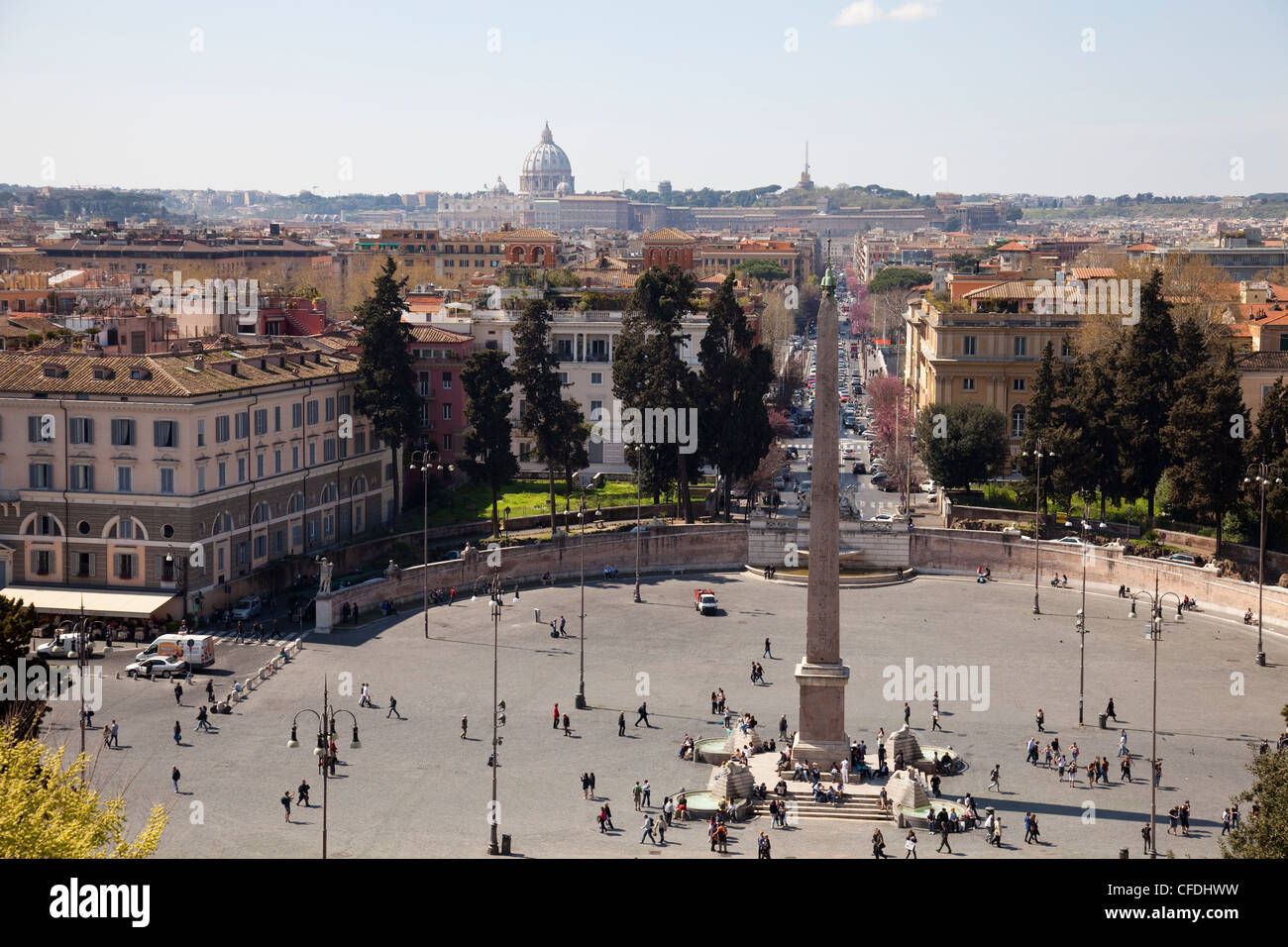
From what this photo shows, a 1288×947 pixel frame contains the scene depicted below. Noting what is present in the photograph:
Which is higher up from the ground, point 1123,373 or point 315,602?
point 1123,373

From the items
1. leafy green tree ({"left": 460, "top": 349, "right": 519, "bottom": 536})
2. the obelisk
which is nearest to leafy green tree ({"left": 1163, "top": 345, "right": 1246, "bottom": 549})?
leafy green tree ({"left": 460, "top": 349, "right": 519, "bottom": 536})

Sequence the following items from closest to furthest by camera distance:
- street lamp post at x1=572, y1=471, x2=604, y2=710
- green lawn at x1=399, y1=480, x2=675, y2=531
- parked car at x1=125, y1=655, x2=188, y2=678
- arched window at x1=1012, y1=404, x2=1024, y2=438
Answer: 1. street lamp post at x1=572, y1=471, x2=604, y2=710
2. parked car at x1=125, y1=655, x2=188, y2=678
3. green lawn at x1=399, y1=480, x2=675, y2=531
4. arched window at x1=1012, y1=404, x2=1024, y2=438

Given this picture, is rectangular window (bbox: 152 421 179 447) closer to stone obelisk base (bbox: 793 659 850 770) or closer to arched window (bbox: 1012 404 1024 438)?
stone obelisk base (bbox: 793 659 850 770)

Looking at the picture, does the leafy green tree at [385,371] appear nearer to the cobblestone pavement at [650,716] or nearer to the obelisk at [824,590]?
the cobblestone pavement at [650,716]

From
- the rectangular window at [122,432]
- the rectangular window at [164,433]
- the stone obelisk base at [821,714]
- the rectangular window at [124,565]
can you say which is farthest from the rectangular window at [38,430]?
the stone obelisk base at [821,714]

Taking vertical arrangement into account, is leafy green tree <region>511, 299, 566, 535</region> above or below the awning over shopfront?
above
